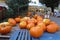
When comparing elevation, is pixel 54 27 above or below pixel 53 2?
below

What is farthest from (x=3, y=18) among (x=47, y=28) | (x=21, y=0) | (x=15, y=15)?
(x=47, y=28)

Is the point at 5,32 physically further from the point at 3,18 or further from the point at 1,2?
the point at 1,2

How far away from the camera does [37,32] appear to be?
137cm

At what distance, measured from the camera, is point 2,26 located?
63.3 inches

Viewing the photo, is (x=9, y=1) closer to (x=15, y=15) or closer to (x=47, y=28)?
(x=15, y=15)

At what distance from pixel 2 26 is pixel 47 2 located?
1423mm

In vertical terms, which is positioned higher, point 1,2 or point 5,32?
point 1,2

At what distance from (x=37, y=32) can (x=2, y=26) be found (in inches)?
17.3

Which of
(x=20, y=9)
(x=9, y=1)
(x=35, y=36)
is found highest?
(x=9, y=1)

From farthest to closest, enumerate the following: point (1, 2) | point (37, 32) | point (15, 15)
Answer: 1. point (1, 2)
2. point (15, 15)
3. point (37, 32)

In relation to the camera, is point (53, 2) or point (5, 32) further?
point (53, 2)

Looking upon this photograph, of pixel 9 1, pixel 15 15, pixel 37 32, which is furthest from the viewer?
pixel 15 15

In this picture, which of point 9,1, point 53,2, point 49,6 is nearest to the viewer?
point 9,1

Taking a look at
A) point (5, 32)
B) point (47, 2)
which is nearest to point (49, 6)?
point (47, 2)
